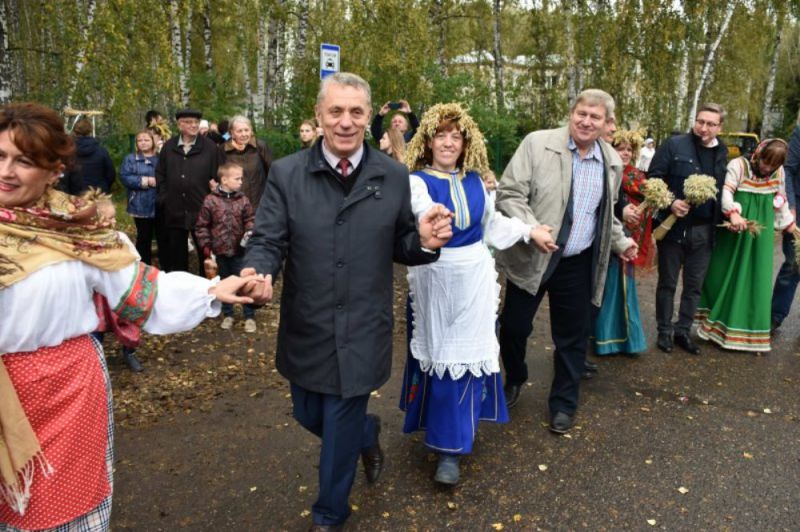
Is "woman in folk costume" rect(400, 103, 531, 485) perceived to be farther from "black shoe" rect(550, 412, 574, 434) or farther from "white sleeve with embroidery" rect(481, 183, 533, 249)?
"black shoe" rect(550, 412, 574, 434)

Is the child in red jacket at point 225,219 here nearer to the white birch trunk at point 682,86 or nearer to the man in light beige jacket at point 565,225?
the man in light beige jacket at point 565,225

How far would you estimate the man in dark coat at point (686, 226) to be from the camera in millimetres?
5703

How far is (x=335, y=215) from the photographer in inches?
112

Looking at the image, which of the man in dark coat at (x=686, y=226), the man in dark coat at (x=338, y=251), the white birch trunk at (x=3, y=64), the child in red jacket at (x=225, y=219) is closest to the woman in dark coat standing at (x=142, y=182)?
the child in red jacket at (x=225, y=219)

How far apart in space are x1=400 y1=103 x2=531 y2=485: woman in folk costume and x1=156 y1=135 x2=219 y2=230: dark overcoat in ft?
12.8

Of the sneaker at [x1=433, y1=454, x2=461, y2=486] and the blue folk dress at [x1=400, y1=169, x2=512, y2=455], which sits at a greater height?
the blue folk dress at [x1=400, y1=169, x2=512, y2=455]

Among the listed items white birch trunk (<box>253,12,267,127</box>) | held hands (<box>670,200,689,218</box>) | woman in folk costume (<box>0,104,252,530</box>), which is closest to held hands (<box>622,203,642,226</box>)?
held hands (<box>670,200,689,218</box>)

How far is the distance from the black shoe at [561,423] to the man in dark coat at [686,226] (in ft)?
6.90

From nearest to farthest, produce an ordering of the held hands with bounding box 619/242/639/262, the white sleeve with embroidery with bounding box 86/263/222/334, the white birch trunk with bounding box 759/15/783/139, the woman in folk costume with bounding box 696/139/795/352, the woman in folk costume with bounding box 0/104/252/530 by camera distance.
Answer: the woman in folk costume with bounding box 0/104/252/530 < the white sleeve with embroidery with bounding box 86/263/222/334 < the held hands with bounding box 619/242/639/262 < the woman in folk costume with bounding box 696/139/795/352 < the white birch trunk with bounding box 759/15/783/139

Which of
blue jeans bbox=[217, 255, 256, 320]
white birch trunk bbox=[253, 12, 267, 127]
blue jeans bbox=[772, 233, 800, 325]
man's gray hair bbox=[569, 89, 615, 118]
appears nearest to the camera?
man's gray hair bbox=[569, 89, 615, 118]

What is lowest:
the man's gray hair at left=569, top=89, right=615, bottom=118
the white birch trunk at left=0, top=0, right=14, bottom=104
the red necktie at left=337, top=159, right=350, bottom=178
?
the red necktie at left=337, top=159, right=350, bottom=178

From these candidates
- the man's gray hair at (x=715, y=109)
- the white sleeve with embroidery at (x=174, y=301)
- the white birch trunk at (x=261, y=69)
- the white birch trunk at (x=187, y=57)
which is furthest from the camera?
the white birch trunk at (x=261, y=69)

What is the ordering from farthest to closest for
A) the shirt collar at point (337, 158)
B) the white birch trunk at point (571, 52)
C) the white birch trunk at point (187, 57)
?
1. the white birch trunk at point (571, 52)
2. the white birch trunk at point (187, 57)
3. the shirt collar at point (337, 158)

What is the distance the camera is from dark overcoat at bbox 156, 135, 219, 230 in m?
6.97
